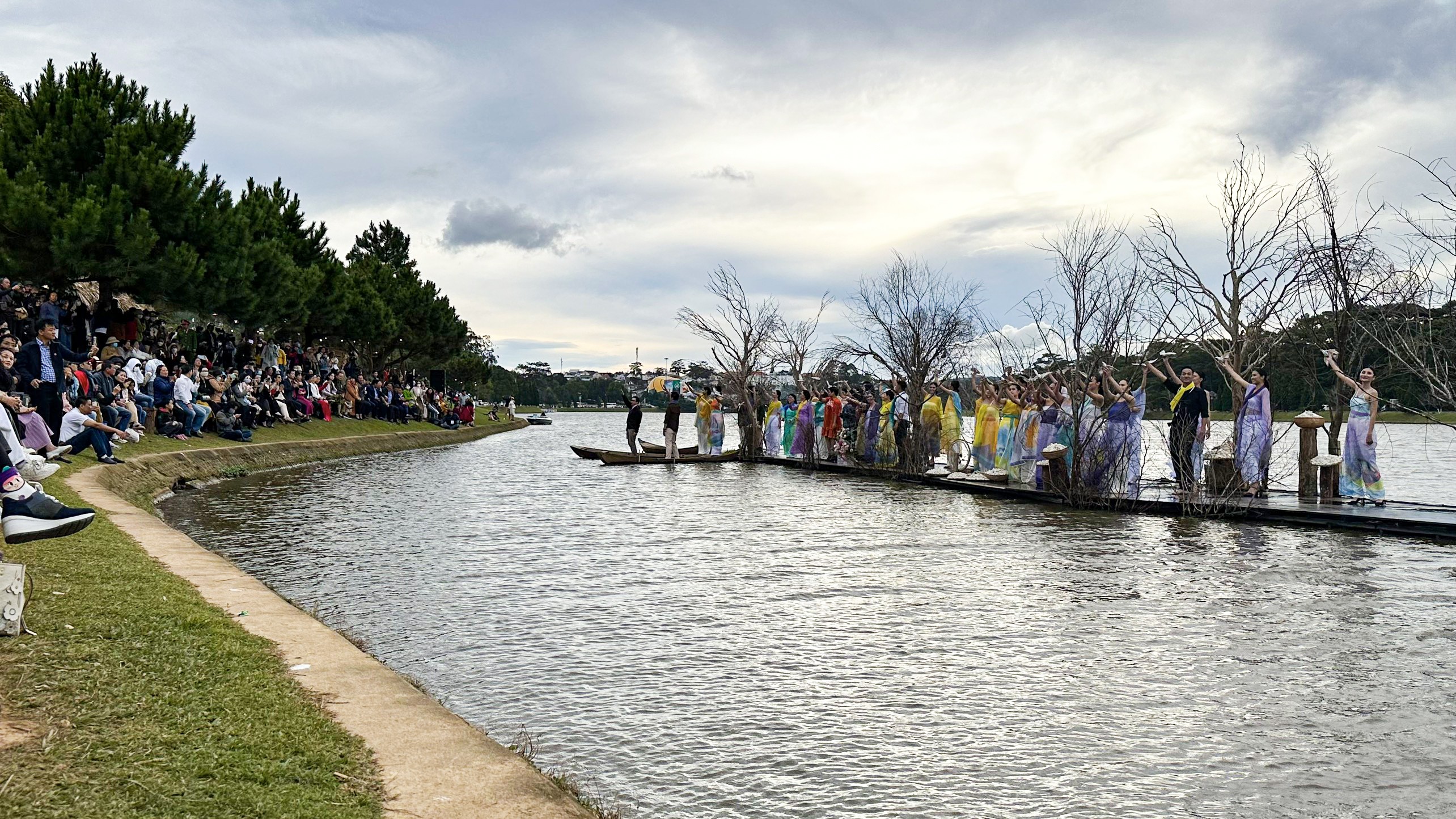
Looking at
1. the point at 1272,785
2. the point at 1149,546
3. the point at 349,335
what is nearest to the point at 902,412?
the point at 1149,546

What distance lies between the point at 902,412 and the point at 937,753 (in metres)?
20.4

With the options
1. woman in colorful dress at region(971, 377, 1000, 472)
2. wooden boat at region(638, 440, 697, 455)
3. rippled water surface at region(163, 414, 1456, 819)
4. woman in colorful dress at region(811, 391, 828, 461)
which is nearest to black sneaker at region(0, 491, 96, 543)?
rippled water surface at region(163, 414, 1456, 819)

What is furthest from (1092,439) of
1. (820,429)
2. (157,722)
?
(157,722)

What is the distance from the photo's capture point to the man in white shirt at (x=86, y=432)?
16547 millimetres

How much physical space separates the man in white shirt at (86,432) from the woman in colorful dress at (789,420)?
18937mm

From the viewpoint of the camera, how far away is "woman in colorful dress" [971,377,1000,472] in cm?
2303

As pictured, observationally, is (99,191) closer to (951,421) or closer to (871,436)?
(871,436)

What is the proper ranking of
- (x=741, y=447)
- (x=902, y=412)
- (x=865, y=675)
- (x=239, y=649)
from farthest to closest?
(x=741, y=447) < (x=902, y=412) < (x=865, y=675) < (x=239, y=649)

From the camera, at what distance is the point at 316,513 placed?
16703 millimetres

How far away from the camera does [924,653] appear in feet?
25.5

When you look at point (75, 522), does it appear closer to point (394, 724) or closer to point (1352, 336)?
point (394, 724)

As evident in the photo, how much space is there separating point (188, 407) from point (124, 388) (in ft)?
10.6

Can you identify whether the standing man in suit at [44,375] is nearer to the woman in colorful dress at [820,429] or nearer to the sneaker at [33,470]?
the sneaker at [33,470]

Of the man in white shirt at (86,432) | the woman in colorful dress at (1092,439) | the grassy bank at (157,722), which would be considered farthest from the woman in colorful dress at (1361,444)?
the man in white shirt at (86,432)
